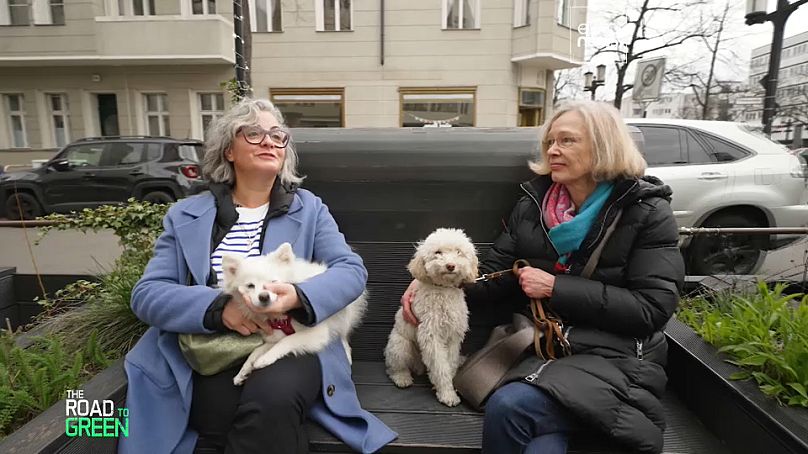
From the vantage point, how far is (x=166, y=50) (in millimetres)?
14664

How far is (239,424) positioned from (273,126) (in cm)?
146

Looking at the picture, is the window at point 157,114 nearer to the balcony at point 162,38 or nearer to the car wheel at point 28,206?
the balcony at point 162,38

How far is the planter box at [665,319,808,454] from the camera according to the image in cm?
181

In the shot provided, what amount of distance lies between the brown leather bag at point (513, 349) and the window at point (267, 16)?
15.1 metres

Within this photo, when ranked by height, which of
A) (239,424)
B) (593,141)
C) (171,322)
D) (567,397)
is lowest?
(239,424)

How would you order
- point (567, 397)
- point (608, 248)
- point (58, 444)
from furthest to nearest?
point (608, 248) → point (567, 397) → point (58, 444)

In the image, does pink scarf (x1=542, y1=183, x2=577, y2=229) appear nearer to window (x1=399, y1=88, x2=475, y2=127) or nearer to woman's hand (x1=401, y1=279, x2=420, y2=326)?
woman's hand (x1=401, y1=279, x2=420, y2=326)

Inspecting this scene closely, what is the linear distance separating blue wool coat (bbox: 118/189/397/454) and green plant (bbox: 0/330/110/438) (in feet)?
1.58

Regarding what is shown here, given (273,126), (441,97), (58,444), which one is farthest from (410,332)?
(441,97)

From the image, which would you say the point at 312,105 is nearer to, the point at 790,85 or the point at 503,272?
the point at 503,272

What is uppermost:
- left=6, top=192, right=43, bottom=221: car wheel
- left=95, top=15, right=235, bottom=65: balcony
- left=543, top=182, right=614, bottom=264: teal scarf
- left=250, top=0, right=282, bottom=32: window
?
left=250, top=0, right=282, bottom=32: window

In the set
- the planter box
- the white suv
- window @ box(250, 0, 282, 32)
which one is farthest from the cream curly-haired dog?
window @ box(250, 0, 282, 32)

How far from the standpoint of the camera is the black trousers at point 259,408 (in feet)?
6.25

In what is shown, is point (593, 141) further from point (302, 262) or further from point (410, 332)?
point (302, 262)
